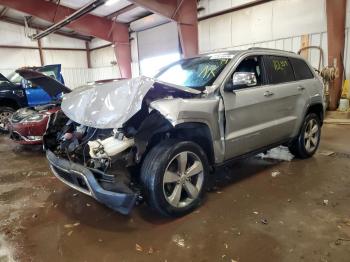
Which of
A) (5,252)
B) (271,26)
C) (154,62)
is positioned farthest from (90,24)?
(5,252)

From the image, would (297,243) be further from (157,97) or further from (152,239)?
(157,97)

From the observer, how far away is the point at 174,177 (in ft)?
8.85

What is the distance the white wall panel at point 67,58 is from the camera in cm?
1641

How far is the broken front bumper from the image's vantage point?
2.34 metres

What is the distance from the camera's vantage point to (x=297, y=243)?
7.69 feet

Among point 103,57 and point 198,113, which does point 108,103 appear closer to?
point 198,113

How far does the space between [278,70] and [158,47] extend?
10.7m

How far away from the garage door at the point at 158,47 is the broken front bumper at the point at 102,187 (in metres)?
10.2

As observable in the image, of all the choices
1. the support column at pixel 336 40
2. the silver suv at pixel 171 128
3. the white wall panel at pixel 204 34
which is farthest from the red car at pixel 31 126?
the white wall panel at pixel 204 34

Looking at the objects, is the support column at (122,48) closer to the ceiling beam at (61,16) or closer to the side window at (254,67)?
the ceiling beam at (61,16)

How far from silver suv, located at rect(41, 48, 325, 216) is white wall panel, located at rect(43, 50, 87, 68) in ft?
48.0

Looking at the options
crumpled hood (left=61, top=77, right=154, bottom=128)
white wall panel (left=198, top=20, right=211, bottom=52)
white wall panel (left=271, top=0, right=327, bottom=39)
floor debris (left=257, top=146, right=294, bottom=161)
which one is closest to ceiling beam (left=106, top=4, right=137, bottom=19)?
white wall panel (left=198, top=20, right=211, bottom=52)

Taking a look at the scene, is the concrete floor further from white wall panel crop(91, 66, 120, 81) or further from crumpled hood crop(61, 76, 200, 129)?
white wall panel crop(91, 66, 120, 81)

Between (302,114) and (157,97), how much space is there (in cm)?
245
